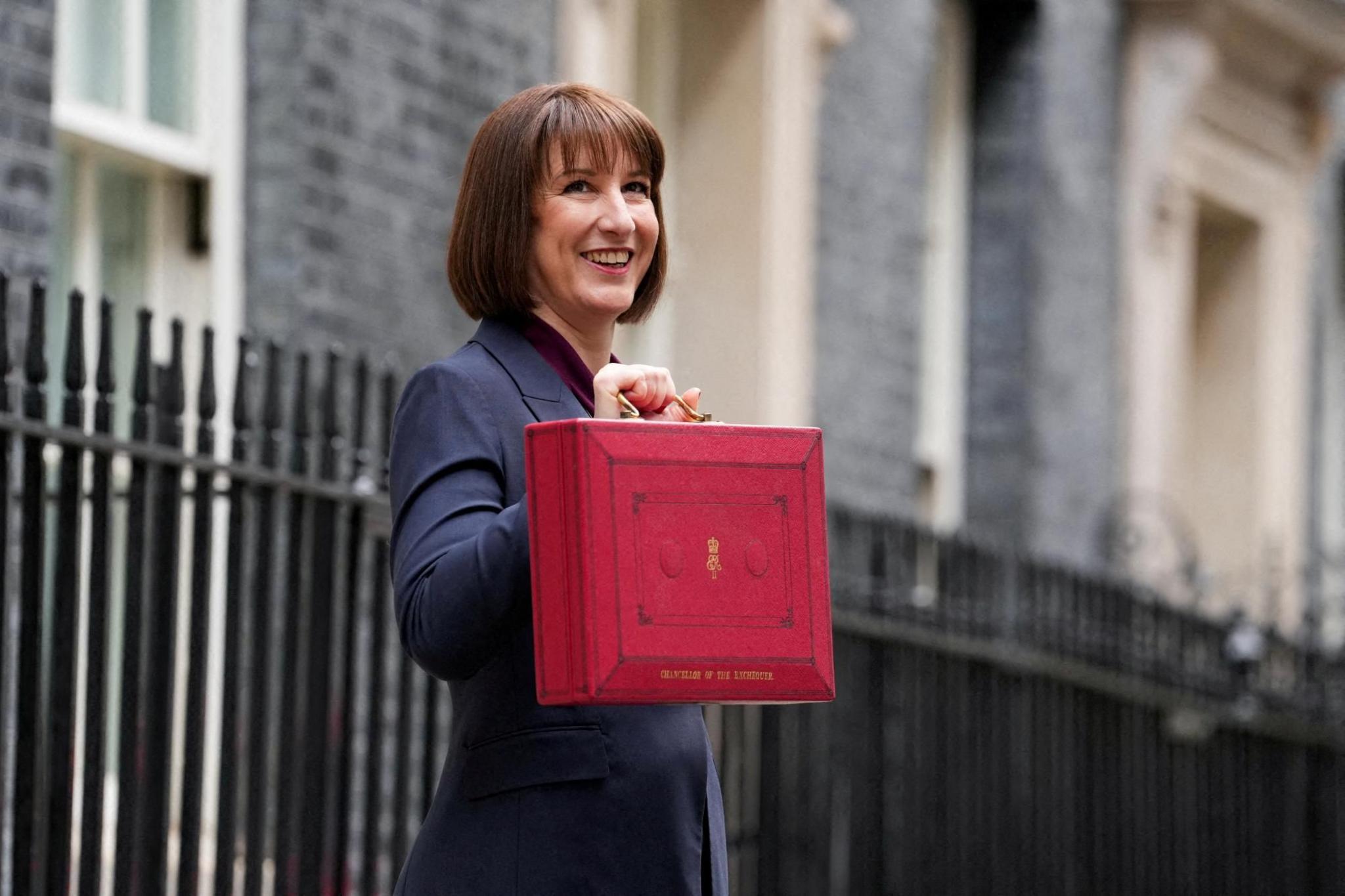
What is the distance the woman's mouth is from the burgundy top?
0.33 ft

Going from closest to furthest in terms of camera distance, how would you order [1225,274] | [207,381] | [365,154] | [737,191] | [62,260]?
[207,381], [62,260], [365,154], [737,191], [1225,274]

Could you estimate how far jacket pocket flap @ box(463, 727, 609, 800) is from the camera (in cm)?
273

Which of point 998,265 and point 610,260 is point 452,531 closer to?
point 610,260

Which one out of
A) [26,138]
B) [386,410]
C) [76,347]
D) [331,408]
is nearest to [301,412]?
[331,408]

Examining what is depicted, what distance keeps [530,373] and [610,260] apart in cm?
17

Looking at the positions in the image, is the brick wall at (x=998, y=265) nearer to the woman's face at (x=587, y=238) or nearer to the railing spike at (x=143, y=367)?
the railing spike at (x=143, y=367)

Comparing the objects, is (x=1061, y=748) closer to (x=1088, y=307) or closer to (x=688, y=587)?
(x=1088, y=307)

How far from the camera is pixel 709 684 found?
8.54ft

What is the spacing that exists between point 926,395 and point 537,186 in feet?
28.3

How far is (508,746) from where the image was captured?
2.76m

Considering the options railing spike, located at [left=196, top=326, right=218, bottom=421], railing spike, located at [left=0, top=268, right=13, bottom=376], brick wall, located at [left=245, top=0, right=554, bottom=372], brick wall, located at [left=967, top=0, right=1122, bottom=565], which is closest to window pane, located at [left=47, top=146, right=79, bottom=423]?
brick wall, located at [left=245, top=0, right=554, bottom=372]

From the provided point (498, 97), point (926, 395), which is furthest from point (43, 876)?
point (926, 395)

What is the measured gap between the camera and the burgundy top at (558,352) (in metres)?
2.91

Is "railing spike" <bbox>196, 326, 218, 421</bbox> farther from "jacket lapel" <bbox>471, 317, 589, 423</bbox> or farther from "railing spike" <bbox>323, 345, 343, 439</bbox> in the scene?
"jacket lapel" <bbox>471, 317, 589, 423</bbox>
